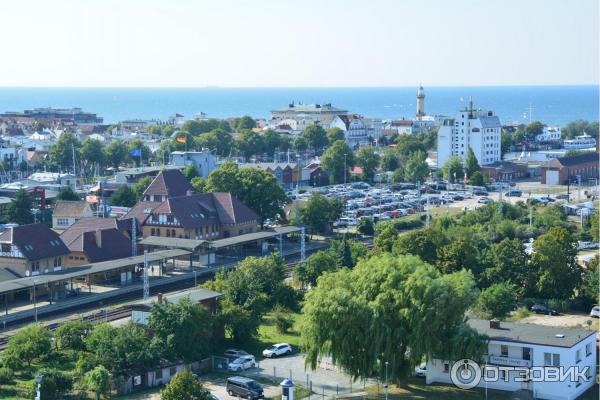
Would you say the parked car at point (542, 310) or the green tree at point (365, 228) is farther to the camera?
the green tree at point (365, 228)

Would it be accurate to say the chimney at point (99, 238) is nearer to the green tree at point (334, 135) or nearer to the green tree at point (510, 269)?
the green tree at point (510, 269)

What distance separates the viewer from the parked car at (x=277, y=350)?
85.5ft

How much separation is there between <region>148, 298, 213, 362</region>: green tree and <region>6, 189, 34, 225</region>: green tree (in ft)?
84.9

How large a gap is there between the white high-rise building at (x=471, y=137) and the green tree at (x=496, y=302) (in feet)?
143

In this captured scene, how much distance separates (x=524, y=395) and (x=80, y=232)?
2171 centimetres

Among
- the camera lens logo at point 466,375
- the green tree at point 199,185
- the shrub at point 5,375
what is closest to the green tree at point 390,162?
the green tree at point 199,185

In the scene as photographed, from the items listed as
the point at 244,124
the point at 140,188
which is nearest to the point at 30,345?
the point at 140,188

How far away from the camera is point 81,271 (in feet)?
111

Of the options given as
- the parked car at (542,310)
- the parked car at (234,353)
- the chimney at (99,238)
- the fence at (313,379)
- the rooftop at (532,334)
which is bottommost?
the parked car at (542,310)

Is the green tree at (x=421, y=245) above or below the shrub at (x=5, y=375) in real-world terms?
above

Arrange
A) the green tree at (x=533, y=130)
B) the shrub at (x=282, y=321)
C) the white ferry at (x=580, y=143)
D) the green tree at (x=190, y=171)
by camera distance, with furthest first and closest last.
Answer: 1. the green tree at (x=533, y=130)
2. the white ferry at (x=580, y=143)
3. the green tree at (x=190, y=171)
4. the shrub at (x=282, y=321)

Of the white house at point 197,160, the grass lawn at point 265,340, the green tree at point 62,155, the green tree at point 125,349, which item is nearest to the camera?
the green tree at point 125,349

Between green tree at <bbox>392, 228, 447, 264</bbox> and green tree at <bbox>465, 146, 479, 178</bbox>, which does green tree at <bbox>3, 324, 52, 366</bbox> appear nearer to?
green tree at <bbox>392, 228, 447, 264</bbox>

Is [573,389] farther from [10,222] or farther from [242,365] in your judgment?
[10,222]
